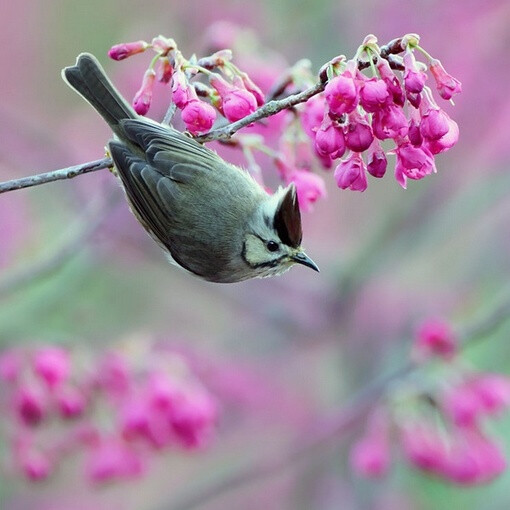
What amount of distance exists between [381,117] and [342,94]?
135 millimetres

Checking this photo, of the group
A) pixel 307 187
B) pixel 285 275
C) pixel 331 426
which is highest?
pixel 307 187

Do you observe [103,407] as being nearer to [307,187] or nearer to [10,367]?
[10,367]

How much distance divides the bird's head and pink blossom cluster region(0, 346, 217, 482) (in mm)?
983

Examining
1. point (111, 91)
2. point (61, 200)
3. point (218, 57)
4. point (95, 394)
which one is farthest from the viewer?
point (61, 200)

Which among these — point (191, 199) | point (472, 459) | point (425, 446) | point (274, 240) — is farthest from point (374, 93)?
point (472, 459)

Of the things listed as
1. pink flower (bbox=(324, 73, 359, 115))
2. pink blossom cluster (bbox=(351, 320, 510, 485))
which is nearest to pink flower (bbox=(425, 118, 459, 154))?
pink flower (bbox=(324, 73, 359, 115))

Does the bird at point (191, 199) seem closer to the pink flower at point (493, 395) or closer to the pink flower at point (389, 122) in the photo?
the pink flower at point (389, 122)

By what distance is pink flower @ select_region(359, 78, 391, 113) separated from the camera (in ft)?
6.97

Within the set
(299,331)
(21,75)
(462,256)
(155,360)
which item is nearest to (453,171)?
(299,331)

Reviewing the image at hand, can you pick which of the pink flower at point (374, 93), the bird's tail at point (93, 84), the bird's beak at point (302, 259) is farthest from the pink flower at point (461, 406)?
the pink flower at point (374, 93)

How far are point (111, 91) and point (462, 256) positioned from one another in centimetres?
461

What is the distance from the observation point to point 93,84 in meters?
2.88

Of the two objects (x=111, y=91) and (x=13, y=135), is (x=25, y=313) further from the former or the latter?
(x=111, y=91)

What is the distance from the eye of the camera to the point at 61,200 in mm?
5738
